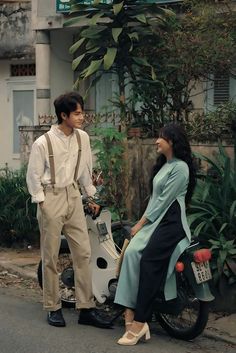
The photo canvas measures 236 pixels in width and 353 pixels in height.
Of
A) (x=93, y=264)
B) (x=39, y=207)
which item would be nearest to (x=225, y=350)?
(x=93, y=264)

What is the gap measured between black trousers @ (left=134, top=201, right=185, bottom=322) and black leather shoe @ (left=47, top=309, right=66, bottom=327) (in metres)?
0.87

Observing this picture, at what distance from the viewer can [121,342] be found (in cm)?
544

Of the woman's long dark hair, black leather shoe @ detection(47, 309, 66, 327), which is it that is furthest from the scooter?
the woman's long dark hair

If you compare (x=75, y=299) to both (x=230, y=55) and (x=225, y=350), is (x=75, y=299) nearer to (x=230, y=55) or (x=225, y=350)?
(x=225, y=350)

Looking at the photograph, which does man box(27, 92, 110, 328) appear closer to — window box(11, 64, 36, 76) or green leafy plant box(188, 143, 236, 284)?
green leafy plant box(188, 143, 236, 284)

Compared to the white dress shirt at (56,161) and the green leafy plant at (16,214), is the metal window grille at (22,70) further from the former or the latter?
the white dress shirt at (56,161)

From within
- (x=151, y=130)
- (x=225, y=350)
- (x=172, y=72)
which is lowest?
(x=225, y=350)

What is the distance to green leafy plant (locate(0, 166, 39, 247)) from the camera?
30.7 ft

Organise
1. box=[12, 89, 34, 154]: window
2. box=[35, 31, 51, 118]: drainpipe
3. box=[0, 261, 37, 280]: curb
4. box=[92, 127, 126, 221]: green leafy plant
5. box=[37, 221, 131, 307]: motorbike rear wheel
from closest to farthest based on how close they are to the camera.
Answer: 1. box=[37, 221, 131, 307]: motorbike rear wheel
2. box=[92, 127, 126, 221]: green leafy plant
3. box=[0, 261, 37, 280]: curb
4. box=[35, 31, 51, 118]: drainpipe
5. box=[12, 89, 34, 154]: window

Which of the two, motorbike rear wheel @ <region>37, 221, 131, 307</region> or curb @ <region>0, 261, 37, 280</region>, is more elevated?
motorbike rear wheel @ <region>37, 221, 131, 307</region>

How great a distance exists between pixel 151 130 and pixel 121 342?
4.29m

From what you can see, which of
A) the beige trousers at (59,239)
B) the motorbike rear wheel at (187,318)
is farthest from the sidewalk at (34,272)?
the beige trousers at (59,239)

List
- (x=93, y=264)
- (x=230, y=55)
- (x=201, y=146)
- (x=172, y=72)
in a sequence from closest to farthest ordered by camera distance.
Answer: (x=93, y=264), (x=230, y=55), (x=201, y=146), (x=172, y=72)

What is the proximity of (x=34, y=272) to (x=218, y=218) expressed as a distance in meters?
2.66
